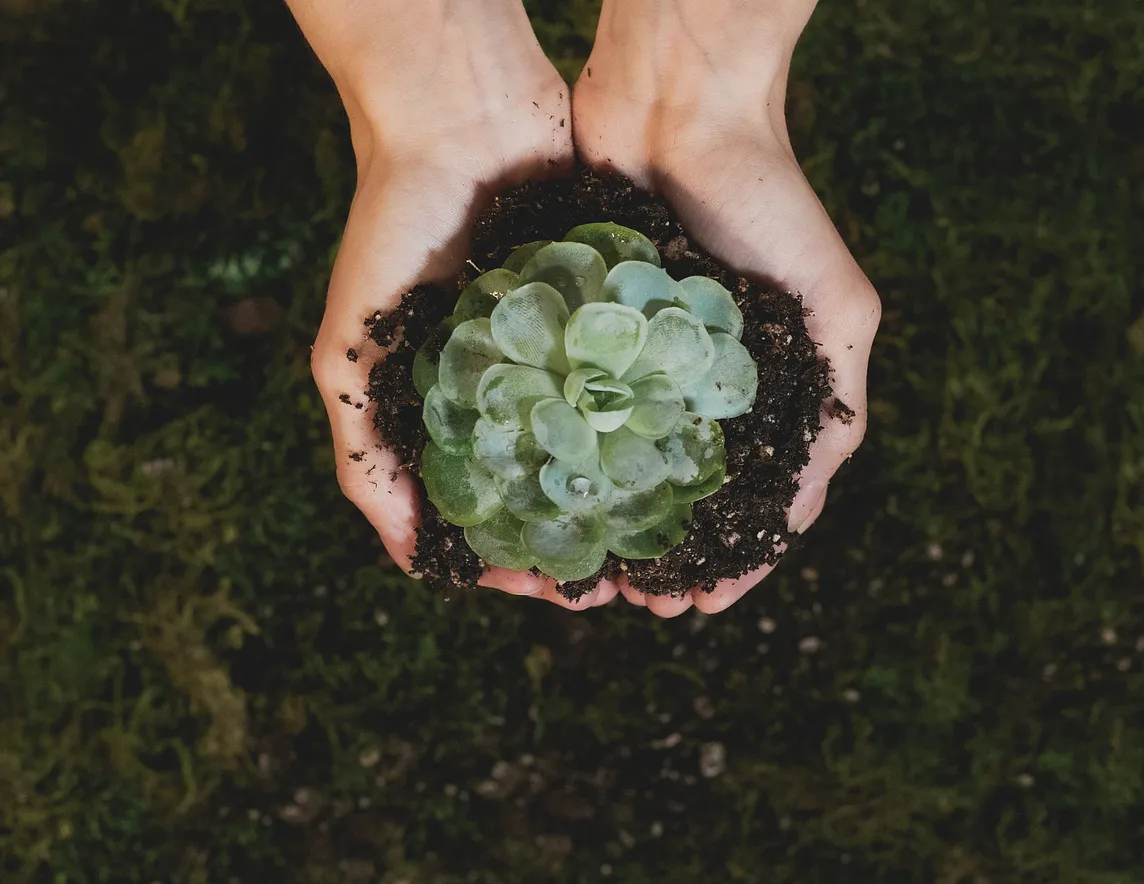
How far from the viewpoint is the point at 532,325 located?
3.45ft

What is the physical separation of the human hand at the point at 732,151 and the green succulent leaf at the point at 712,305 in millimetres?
201

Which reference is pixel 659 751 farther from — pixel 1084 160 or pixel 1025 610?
pixel 1084 160

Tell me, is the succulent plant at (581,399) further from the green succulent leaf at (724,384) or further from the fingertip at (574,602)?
the fingertip at (574,602)

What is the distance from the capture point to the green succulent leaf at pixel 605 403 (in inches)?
40.2

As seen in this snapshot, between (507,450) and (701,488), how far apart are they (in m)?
0.24

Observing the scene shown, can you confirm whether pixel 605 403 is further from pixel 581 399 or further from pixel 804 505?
pixel 804 505

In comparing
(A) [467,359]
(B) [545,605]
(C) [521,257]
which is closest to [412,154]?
(C) [521,257]

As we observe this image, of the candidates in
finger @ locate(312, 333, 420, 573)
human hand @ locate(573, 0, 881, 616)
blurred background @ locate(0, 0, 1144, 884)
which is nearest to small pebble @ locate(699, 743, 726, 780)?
blurred background @ locate(0, 0, 1144, 884)

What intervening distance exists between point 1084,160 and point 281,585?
1.95 meters

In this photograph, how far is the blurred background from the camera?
1.90 m

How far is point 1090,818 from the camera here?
1.91m

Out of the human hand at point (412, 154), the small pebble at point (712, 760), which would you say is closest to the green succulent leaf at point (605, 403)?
the human hand at point (412, 154)

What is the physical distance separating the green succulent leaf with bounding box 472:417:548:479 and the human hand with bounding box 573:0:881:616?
16.7 inches

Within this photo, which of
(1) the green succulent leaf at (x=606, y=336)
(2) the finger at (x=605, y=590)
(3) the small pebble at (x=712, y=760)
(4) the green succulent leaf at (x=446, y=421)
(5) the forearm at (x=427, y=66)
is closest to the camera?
(1) the green succulent leaf at (x=606, y=336)
